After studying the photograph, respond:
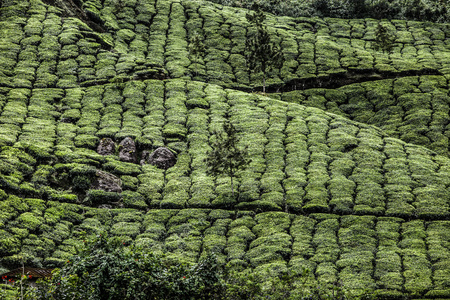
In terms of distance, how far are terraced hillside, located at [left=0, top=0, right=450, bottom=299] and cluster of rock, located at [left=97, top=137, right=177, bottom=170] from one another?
0.51m

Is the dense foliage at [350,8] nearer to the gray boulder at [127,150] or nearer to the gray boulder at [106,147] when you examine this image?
the gray boulder at [127,150]

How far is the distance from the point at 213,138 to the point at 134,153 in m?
11.6

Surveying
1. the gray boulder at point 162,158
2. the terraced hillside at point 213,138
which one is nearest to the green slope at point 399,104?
the terraced hillside at point 213,138

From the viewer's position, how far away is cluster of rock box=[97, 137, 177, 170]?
54.7 m

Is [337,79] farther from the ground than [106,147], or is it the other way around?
[337,79]

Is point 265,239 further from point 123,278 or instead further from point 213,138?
point 213,138

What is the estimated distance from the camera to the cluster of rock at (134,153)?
5466 cm

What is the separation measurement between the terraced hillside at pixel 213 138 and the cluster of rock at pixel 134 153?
51cm

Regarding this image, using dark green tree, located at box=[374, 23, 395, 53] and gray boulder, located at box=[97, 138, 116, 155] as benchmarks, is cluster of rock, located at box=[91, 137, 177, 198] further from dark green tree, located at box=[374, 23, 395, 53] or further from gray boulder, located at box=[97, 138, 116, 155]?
dark green tree, located at box=[374, 23, 395, 53]

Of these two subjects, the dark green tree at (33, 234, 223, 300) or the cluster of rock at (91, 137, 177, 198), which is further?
the cluster of rock at (91, 137, 177, 198)

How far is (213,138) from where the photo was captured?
197ft

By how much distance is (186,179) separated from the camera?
51562 mm

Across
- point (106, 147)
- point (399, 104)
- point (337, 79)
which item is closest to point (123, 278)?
point (106, 147)

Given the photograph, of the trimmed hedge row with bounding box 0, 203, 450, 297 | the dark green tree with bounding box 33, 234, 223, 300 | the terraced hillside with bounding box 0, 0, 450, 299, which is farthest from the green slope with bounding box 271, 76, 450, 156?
the dark green tree with bounding box 33, 234, 223, 300
